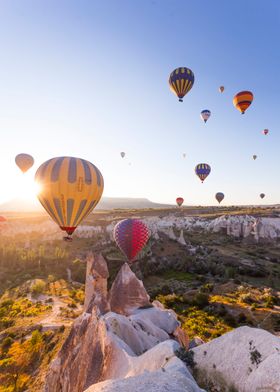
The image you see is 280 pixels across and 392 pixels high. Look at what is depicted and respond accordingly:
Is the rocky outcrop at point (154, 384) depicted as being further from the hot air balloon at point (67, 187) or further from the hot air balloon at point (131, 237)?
the hot air balloon at point (131, 237)

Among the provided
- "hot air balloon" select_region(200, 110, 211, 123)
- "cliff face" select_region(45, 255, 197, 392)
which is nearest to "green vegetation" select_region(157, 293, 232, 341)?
"cliff face" select_region(45, 255, 197, 392)

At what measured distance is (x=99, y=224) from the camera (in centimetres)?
9425

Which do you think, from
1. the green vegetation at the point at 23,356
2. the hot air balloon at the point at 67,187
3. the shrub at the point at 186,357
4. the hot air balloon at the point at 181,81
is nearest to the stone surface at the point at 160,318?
the shrub at the point at 186,357

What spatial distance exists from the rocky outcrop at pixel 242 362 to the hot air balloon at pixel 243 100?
1619 inches

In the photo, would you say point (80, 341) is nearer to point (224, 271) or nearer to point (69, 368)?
point (69, 368)

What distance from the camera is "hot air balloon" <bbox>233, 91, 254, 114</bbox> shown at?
41.0 meters

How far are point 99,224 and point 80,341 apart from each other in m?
83.7

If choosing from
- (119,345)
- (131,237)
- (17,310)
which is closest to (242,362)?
(119,345)

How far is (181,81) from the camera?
38.9 metres

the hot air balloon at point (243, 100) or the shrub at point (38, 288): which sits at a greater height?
the hot air balloon at point (243, 100)

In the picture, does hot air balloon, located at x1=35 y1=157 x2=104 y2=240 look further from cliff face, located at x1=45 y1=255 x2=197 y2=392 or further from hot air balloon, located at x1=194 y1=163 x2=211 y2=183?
hot air balloon, located at x1=194 y1=163 x2=211 y2=183

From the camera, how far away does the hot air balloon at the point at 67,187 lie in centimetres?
1912

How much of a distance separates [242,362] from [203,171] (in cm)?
5705

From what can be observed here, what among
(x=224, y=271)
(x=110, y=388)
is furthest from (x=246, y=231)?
(x=110, y=388)
